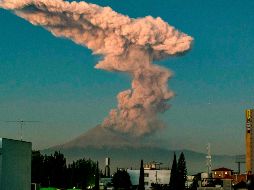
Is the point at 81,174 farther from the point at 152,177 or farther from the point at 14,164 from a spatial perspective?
the point at 14,164

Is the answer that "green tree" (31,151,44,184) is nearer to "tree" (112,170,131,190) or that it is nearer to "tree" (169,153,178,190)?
"tree" (112,170,131,190)

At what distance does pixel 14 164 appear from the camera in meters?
75.2

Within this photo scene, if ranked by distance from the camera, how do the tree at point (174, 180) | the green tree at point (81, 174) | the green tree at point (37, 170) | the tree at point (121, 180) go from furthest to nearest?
the tree at point (121, 180) → the green tree at point (81, 174) → the green tree at point (37, 170) → the tree at point (174, 180)

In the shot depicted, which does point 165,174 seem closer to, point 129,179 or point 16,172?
point 129,179

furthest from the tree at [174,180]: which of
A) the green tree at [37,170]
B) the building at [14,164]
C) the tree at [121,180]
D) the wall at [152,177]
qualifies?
the wall at [152,177]

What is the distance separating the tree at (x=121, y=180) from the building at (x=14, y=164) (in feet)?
284

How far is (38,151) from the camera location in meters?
152

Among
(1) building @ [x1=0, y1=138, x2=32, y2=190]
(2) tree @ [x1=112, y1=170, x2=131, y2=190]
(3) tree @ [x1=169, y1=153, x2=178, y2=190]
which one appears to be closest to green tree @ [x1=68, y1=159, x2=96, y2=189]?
(2) tree @ [x1=112, y1=170, x2=131, y2=190]

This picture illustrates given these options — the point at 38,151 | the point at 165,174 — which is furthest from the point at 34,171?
the point at 165,174

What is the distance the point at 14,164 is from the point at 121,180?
93.7m

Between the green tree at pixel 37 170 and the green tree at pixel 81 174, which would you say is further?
the green tree at pixel 81 174

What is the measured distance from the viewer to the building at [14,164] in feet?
234

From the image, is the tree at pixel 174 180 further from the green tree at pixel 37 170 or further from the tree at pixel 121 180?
the tree at pixel 121 180

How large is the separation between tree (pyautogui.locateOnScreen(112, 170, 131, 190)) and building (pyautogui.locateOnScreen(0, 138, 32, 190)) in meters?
86.4
